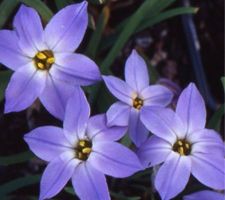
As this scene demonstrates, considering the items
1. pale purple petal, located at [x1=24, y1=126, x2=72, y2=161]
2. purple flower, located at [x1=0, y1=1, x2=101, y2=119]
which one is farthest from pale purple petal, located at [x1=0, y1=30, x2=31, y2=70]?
pale purple petal, located at [x1=24, y1=126, x2=72, y2=161]

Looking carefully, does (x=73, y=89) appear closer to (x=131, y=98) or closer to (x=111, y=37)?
(x=131, y=98)

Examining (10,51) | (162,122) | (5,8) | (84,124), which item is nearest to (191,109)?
(162,122)

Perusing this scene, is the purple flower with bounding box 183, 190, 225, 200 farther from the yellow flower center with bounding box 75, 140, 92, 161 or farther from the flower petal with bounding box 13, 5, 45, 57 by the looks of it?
the flower petal with bounding box 13, 5, 45, 57

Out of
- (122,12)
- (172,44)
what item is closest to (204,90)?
(172,44)

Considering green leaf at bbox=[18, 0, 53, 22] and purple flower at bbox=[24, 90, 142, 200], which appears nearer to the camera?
purple flower at bbox=[24, 90, 142, 200]

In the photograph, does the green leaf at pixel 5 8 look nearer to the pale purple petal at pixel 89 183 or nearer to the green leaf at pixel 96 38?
the green leaf at pixel 96 38

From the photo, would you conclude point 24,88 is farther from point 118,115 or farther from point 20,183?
→ point 20,183

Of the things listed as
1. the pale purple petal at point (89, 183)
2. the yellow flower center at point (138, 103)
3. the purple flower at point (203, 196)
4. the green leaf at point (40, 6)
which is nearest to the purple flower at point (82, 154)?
the pale purple petal at point (89, 183)
